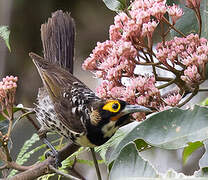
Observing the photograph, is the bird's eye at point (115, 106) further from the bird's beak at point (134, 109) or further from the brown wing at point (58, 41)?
the brown wing at point (58, 41)

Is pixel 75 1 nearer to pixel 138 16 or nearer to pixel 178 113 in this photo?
pixel 138 16

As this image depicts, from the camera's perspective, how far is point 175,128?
4.15 ft

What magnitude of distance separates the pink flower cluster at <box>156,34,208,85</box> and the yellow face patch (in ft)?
0.97

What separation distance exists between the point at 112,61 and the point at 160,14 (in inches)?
10.0

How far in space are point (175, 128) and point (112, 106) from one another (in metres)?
0.59

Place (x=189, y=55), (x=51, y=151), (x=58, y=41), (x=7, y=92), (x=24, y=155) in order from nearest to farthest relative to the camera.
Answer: (x=189, y=55) < (x=7, y=92) < (x=51, y=151) < (x=24, y=155) < (x=58, y=41)

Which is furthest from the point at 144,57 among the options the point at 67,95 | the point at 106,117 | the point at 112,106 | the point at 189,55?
the point at 67,95

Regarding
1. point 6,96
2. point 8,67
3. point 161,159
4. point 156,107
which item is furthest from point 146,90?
point 8,67

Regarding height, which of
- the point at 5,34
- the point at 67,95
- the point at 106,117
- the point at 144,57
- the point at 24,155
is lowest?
the point at 24,155

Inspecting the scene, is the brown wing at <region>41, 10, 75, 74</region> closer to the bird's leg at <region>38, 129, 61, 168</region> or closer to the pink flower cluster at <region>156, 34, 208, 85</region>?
the bird's leg at <region>38, 129, 61, 168</region>

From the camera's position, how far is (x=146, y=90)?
1.55 m

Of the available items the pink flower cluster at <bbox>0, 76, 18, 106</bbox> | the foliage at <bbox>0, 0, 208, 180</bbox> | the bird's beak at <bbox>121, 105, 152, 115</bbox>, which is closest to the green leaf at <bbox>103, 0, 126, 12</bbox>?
the foliage at <bbox>0, 0, 208, 180</bbox>

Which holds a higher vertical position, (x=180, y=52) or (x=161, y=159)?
(x=180, y=52)

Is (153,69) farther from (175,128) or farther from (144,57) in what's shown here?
(175,128)
